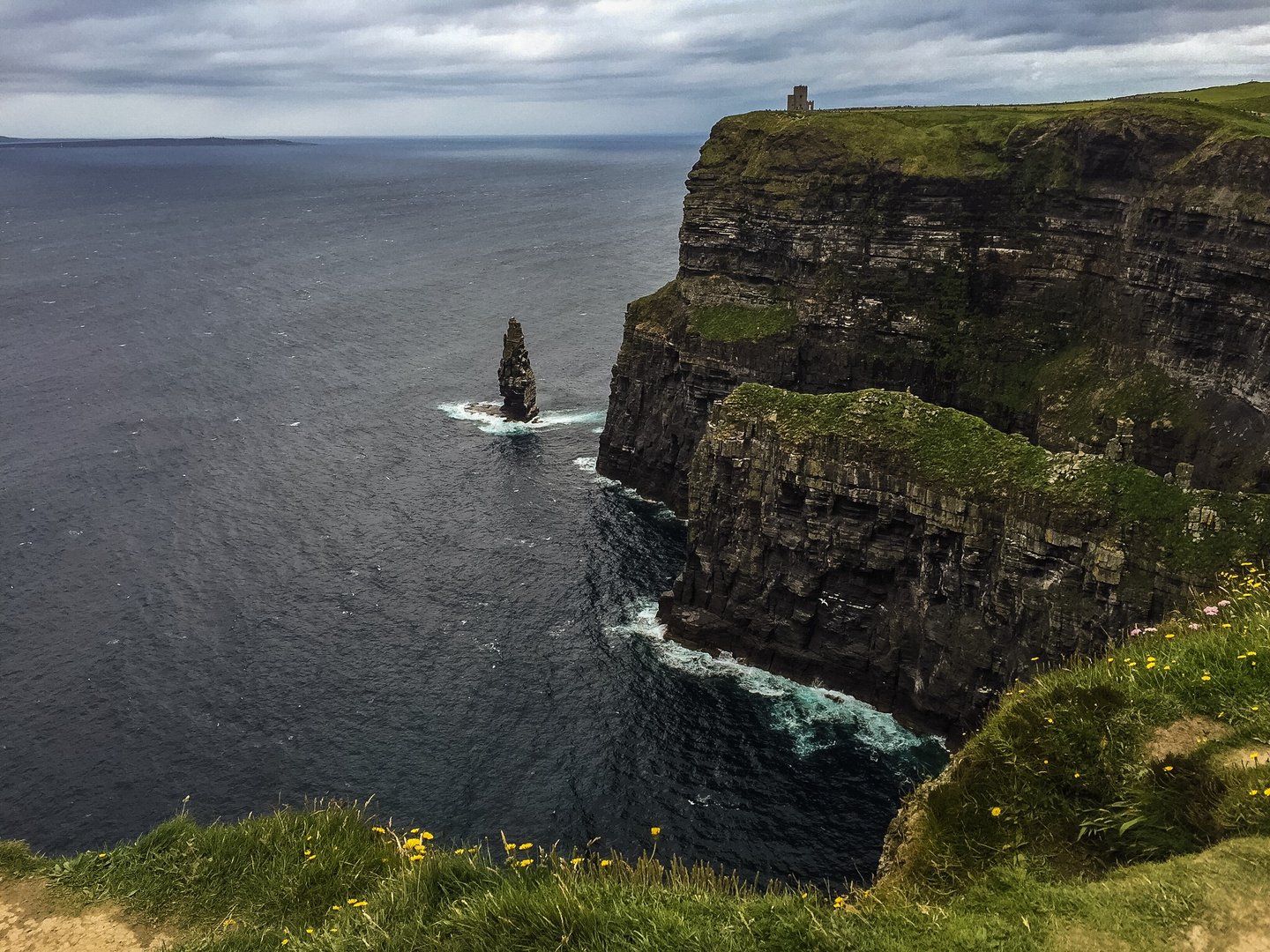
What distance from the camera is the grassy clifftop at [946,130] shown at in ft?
290

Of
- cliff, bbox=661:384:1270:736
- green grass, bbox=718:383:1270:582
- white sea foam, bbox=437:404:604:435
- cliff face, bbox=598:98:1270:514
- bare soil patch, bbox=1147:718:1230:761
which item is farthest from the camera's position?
white sea foam, bbox=437:404:604:435

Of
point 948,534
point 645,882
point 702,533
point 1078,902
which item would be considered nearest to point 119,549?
point 702,533

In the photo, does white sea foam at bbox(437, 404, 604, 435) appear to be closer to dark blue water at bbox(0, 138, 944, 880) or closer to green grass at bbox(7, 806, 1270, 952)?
dark blue water at bbox(0, 138, 944, 880)

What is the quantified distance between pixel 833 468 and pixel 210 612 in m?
51.7

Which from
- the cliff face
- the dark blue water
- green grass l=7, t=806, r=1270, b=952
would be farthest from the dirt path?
the cliff face

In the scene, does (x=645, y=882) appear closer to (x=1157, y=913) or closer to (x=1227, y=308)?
(x=1157, y=913)

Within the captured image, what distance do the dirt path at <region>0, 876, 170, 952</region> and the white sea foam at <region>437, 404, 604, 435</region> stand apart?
9976 centimetres

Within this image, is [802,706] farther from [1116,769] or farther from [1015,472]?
[1116,769]

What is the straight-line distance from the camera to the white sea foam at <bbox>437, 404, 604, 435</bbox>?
126 meters

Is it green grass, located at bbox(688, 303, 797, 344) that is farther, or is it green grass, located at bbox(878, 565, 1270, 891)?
green grass, located at bbox(688, 303, 797, 344)

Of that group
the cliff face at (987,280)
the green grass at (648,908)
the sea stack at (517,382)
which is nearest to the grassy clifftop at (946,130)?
the cliff face at (987,280)

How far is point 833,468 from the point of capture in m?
67.4

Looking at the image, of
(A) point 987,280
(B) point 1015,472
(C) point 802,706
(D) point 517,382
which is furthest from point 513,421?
(B) point 1015,472

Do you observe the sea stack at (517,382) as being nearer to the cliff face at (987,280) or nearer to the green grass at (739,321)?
the cliff face at (987,280)
